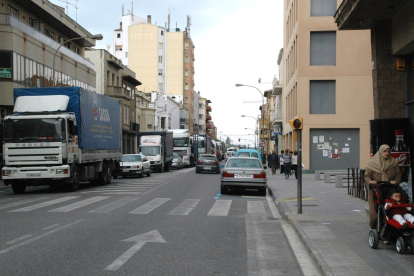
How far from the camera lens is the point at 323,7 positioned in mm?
33438

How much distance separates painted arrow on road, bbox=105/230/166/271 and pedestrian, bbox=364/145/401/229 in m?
3.58

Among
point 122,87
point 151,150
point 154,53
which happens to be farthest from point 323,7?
point 154,53

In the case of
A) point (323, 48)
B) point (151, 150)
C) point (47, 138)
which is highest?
point (323, 48)

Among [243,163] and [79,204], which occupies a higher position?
[243,163]

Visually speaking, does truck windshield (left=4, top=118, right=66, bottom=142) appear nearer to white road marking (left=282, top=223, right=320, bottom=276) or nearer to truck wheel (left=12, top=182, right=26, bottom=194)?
truck wheel (left=12, top=182, right=26, bottom=194)

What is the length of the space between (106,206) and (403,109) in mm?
8286

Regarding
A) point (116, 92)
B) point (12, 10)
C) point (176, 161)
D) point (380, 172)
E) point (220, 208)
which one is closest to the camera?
point (380, 172)

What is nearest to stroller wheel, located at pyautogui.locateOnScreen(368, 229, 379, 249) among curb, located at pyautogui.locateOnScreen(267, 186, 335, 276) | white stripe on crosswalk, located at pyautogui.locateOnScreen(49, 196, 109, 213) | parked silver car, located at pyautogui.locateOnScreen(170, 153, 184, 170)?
curb, located at pyautogui.locateOnScreen(267, 186, 335, 276)

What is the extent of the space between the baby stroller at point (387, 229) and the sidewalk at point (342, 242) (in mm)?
137

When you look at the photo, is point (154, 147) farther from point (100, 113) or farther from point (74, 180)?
point (74, 180)

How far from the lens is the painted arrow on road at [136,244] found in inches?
258

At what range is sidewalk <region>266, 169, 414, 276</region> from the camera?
20.4ft

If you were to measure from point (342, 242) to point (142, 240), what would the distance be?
338cm

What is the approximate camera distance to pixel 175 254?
7.36 meters
